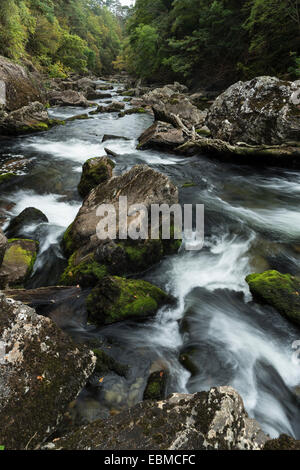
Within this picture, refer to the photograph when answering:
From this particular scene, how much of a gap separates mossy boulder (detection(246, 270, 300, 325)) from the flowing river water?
18 cm

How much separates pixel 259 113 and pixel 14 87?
10534 millimetres

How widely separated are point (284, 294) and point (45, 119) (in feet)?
45.8

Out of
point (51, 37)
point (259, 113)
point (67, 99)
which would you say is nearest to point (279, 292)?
point (259, 113)

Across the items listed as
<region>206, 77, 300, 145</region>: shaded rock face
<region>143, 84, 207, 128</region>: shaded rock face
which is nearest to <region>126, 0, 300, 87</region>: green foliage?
<region>206, 77, 300, 145</region>: shaded rock face

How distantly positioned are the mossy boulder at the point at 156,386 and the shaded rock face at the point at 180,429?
34.2 inches

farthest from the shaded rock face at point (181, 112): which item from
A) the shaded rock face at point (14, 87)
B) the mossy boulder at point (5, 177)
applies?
the mossy boulder at point (5, 177)

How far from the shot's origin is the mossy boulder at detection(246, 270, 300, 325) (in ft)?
10.6

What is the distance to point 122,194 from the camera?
4.98 metres

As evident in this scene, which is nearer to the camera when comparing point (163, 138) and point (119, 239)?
point (119, 239)

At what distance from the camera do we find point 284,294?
3322mm

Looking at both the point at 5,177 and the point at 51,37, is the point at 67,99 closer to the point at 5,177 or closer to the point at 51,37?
the point at 51,37

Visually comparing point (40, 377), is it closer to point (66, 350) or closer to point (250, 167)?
Result: point (66, 350)

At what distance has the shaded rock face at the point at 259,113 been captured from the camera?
7.52m

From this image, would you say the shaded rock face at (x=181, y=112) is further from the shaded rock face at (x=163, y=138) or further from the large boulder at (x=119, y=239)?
the large boulder at (x=119, y=239)
